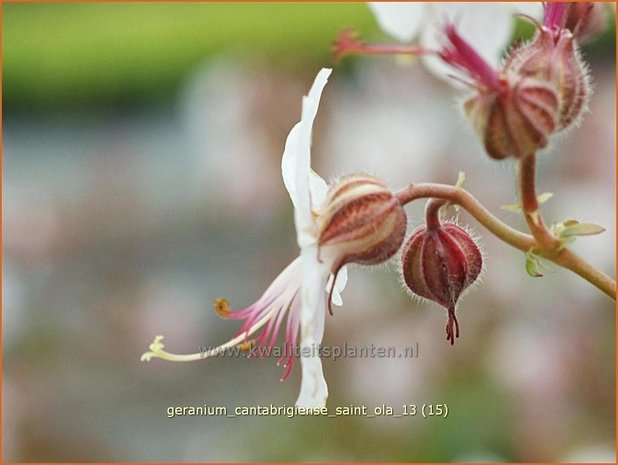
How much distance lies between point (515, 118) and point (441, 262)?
0.69ft

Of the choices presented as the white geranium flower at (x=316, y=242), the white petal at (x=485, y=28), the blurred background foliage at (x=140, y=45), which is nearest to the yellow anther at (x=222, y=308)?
the white geranium flower at (x=316, y=242)

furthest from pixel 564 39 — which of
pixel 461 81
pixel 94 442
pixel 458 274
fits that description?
pixel 94 442

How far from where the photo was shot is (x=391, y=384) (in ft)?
9.51

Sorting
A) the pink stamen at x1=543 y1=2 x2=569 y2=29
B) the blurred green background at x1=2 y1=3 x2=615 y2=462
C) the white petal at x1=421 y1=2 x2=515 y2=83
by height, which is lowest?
the pink stamen at x1=543 y1=2 x2=569 y2=29

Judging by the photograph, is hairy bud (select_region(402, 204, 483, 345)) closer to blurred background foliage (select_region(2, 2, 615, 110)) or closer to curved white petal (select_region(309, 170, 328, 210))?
curved white petal (select_region(309, 170, 328, 210))

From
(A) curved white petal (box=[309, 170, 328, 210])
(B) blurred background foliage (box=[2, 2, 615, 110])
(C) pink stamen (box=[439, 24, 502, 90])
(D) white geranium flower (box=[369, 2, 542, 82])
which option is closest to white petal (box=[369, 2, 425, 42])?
(D) white geranium flower (box=[369, 2, 542, 82])

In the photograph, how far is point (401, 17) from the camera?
1.35 metres

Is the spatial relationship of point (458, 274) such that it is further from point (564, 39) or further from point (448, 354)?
point (448, 354)

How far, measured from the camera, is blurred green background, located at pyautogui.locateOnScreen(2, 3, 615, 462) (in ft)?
9.39

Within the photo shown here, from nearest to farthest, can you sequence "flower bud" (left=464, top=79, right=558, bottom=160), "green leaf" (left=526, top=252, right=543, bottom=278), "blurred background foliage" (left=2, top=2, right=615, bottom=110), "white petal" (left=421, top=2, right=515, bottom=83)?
1. "flower bud" (left=464, top=79, right=558, bottom=160)
2. "green leaf" (left=526, top=252, right=543, bottom=278)
3. "white petal" (left=421, top=2, right=515, bottom=83)
4. "blurred background foliage" (left=2, top=2, right=615, bottom=110)

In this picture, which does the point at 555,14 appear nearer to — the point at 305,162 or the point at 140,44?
the point at 305,162

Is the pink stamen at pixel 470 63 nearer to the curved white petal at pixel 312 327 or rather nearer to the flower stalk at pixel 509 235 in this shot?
the flower stalk at pixel 509 235

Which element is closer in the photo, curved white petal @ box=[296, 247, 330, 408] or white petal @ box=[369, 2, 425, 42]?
curved white petal @ box=[296, 247, 330, 408]

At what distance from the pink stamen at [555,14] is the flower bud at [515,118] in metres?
0.12
